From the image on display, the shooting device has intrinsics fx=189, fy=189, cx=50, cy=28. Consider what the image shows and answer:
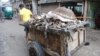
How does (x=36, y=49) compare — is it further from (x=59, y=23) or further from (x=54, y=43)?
(x=59, y=23)

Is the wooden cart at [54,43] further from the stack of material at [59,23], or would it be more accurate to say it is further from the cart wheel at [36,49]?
the stack of material at [59,23]

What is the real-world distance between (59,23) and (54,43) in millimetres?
615

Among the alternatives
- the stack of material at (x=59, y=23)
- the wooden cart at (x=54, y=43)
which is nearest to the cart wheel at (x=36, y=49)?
the wooden cart at (x=54, y=43)

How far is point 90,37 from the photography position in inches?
410

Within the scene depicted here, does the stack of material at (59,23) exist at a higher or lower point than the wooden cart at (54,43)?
higher

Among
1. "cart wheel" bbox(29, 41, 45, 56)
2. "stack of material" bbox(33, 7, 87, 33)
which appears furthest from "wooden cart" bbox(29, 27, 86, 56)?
"stack of material" bbox(33, 7, 87, 33)

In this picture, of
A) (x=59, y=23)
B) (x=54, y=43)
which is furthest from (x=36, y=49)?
(x=59, y=23)

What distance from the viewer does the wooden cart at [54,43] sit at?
202 inches

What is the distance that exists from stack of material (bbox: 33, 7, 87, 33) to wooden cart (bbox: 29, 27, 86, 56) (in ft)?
0.51

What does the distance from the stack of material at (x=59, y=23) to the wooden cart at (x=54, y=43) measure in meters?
0.16

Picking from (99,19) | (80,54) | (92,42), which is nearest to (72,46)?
(80,54)

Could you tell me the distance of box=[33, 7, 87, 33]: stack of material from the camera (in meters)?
5.23

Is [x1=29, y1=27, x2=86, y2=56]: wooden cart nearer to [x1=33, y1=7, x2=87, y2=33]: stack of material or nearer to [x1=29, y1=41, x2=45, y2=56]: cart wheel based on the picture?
[x1=29, y1=41, x2=45, y2=56]: cart wheel

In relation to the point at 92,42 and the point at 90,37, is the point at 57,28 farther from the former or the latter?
the point at 90,37
